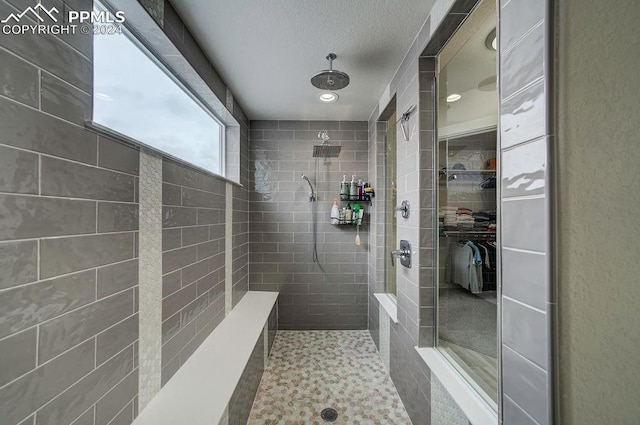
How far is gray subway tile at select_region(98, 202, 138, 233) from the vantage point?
87cm

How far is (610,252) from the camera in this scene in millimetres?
525

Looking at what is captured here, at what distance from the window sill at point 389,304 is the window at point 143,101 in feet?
6.19

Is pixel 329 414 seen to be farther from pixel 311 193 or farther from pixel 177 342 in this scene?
pixel 311 193

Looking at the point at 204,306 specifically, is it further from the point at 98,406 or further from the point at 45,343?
the point at 45,343

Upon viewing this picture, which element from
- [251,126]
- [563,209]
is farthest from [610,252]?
[251,126]

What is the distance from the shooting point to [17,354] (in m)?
0.61

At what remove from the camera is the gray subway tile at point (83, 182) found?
699 mm

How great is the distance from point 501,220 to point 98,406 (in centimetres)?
151

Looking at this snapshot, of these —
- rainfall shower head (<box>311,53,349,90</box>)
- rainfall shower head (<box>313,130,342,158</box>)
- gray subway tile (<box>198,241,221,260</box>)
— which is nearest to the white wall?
rainfall shower head (<box>311,53,349,90</box>)

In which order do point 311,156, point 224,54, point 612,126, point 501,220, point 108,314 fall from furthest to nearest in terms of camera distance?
point 311,156, point 224,54, point 108,314, point 501,220, point 612,126

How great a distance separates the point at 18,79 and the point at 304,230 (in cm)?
239

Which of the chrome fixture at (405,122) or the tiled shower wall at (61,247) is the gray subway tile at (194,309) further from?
the chrome fixture at (405,122)

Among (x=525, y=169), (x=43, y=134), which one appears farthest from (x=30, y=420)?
(x=525, y=169)

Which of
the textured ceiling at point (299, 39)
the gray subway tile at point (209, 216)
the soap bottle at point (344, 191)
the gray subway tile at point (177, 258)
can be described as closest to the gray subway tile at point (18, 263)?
the gray subway tile at point (177, 258)
